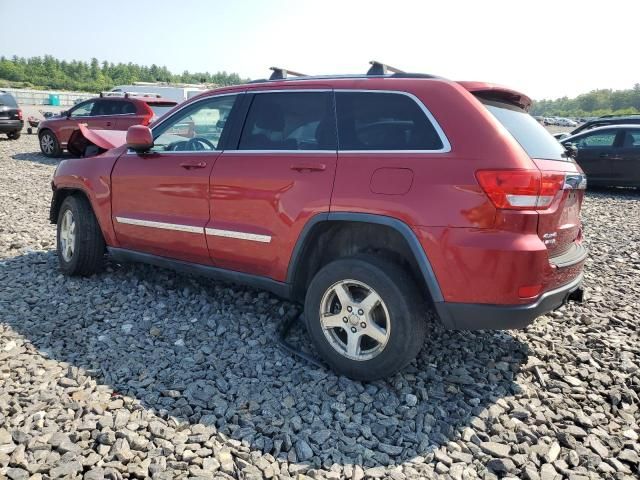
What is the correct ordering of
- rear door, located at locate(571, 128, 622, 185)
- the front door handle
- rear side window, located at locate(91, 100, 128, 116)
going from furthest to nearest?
1. rear side window, located at locate(91, 100, 128, 116)
2. rear door, located at locate(571, 128, 622, 185)
3. the front door handle

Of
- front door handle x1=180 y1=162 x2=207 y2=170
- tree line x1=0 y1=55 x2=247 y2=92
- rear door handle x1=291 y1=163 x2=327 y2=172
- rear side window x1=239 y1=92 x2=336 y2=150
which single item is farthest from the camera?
tree line x1=0 y1=55 x2=247 y2=92

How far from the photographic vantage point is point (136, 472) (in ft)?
7.29

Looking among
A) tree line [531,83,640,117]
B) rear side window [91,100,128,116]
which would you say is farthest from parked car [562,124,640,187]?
tree line [531,83,640,117]

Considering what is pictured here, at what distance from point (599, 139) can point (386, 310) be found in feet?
36.2

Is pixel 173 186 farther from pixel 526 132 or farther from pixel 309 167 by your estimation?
pixel 526 132

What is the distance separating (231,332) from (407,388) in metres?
→ 1.39

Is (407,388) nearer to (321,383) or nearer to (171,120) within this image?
(321,383)

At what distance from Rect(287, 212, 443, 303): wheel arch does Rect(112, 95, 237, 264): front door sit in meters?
0.88

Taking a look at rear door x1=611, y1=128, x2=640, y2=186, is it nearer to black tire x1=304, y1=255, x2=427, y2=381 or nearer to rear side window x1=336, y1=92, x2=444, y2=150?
rear side window x1=336, y1=92, x2=444, y2=150

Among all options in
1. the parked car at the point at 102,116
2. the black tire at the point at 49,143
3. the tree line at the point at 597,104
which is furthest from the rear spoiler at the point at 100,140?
the tree line at the point at 597,104

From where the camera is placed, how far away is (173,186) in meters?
3.84

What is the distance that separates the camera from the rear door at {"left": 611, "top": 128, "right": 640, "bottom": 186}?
11.0 m

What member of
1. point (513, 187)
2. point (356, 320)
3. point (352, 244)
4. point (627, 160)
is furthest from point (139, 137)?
point (627, 160)

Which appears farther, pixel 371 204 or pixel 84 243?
pixel 84 243
